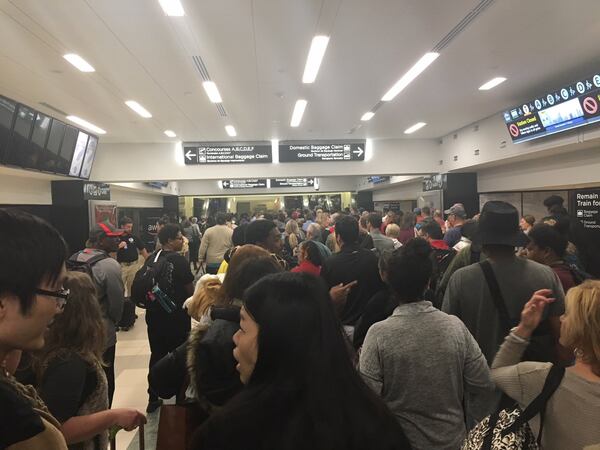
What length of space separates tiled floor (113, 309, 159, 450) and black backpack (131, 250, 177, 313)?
109 cm

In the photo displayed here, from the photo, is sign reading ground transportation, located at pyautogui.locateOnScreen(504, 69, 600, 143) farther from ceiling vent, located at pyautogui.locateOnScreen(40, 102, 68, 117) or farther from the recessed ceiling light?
ceiling vent, located at pyautogui.locateOnScreen(40, 102, 68, 117)

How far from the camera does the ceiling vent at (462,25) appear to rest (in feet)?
12.7

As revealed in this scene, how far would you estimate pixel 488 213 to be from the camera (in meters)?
2.37

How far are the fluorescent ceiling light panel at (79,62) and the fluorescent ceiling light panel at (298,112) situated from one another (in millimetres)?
3283

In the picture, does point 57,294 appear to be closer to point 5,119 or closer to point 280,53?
point 280,53

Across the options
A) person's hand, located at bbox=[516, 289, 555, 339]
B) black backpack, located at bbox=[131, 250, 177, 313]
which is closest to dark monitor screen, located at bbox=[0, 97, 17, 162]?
black backpack, located at bbox=[131, 250, 177, 313]

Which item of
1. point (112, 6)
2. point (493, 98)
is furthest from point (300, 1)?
point (493, 98)

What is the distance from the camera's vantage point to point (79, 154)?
347 inches

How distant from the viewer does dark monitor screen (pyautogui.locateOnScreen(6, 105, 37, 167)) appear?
6309 millimetres

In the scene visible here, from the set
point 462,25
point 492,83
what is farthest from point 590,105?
point 462,25

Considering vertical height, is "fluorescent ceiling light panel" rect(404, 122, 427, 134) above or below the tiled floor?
above

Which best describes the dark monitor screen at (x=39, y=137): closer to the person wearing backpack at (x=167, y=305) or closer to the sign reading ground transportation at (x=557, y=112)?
the person wearing backpack at (x=167, y=305)

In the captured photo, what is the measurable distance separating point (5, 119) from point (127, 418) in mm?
6216

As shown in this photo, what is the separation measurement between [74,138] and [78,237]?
2.59 m
